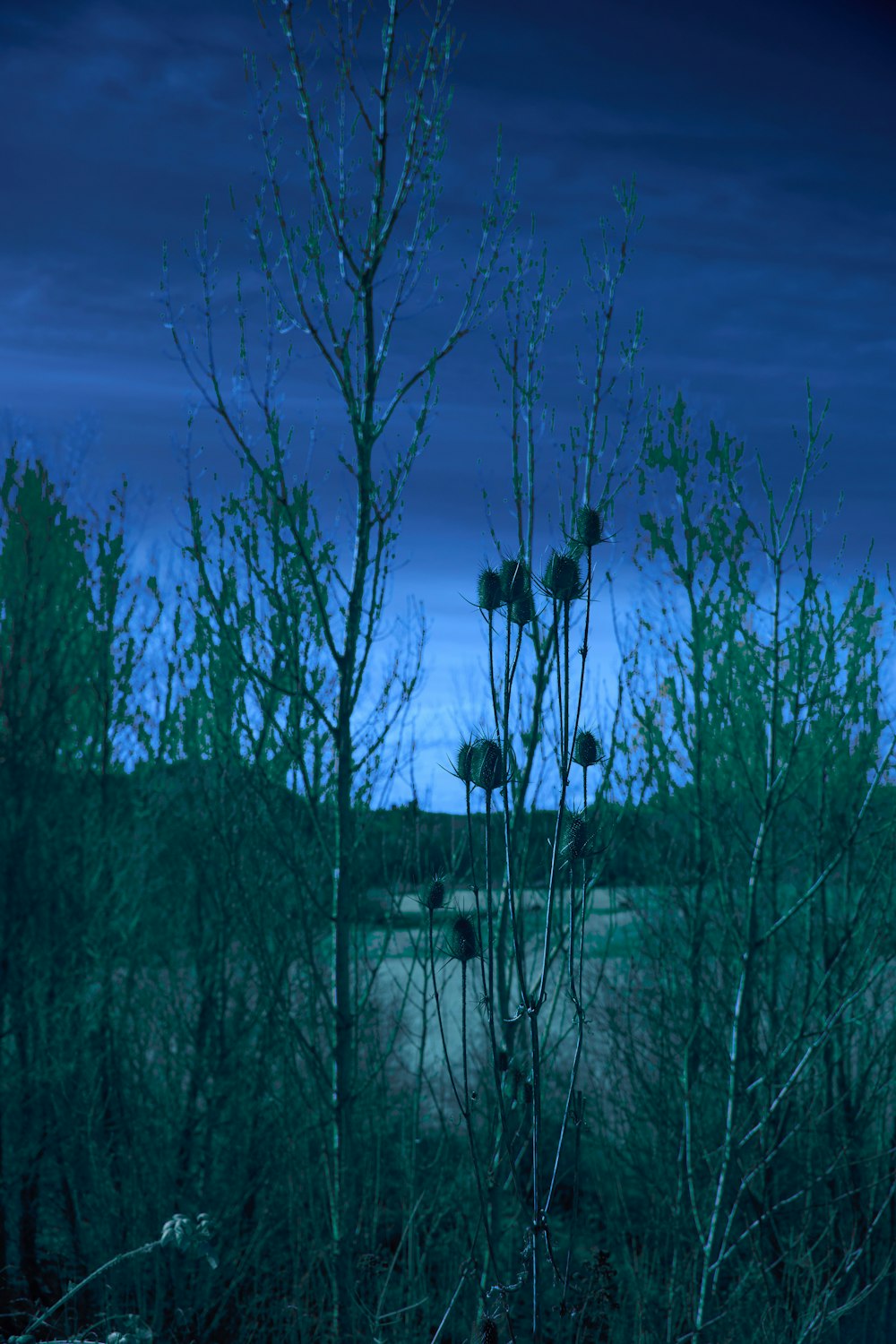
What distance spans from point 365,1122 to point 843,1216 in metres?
→ 4.26

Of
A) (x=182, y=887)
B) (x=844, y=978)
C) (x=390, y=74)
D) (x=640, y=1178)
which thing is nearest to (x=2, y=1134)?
(x=182, y=887)

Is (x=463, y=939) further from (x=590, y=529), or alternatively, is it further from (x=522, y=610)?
(x=590, y=529)

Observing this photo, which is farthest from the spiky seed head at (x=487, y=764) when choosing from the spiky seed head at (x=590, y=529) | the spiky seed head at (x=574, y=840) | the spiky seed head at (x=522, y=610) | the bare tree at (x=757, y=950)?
the bare tree at (x=757, y=950)

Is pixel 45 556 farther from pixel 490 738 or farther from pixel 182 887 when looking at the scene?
pixel 490 738

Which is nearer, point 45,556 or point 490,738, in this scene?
point 490,738

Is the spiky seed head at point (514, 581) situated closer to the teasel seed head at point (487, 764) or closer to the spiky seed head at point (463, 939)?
the teasel seed head at point (487, 764)

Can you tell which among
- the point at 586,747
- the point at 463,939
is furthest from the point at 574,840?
the point at 463,939

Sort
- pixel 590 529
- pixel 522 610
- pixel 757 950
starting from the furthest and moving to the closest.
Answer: pixel 757 950
pixel 522 610
pixel 590 529

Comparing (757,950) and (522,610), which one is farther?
(757,950)

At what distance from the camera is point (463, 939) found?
2758 mm

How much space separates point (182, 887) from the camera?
1059cm

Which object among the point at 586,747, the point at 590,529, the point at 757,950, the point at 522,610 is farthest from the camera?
the point at 757,950

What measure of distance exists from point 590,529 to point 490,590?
0.95 ft

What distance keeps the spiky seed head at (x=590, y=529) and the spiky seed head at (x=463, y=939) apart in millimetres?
988
